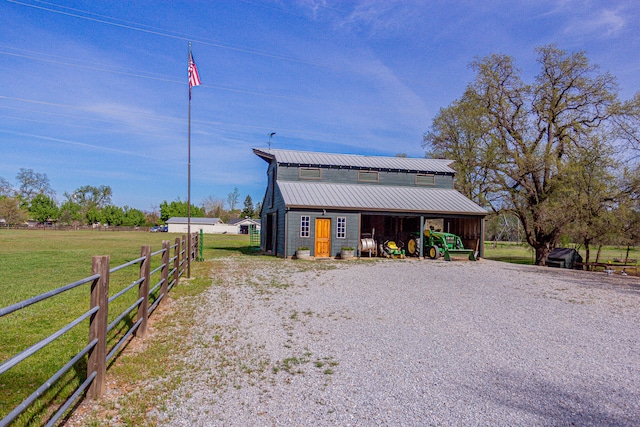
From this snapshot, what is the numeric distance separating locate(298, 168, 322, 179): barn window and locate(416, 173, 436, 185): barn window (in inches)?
237

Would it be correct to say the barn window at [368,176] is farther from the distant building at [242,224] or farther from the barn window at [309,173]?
the distant building at [242,224]

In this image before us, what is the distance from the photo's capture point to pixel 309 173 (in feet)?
73.0

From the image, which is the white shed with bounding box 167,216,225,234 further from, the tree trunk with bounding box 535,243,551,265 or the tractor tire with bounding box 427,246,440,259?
the tractor tire with bounding box 427,246,440,259

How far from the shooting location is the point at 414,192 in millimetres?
22922

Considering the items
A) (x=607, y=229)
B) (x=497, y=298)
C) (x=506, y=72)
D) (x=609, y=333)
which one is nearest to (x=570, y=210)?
(x=607, y=229)

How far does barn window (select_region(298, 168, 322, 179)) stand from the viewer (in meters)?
22.1

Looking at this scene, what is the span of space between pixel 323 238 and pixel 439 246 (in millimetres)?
6161

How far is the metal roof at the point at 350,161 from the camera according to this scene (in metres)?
22.5

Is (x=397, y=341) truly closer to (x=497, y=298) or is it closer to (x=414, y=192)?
(x=497, y=298)

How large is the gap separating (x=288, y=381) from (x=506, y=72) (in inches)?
1061

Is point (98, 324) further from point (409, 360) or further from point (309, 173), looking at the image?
point (309, 173)

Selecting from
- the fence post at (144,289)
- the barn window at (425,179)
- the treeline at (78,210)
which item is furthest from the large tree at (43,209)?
the fence post at (144,289)

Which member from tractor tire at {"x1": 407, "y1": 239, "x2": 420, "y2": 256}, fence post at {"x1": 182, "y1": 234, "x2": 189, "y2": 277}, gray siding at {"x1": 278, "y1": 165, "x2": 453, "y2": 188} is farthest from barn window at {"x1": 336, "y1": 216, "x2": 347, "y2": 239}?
fence post at {"x1": 182, "y1": 234, "x2": 189, "y2": 277}

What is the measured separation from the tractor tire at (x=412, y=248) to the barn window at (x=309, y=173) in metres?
6.11
